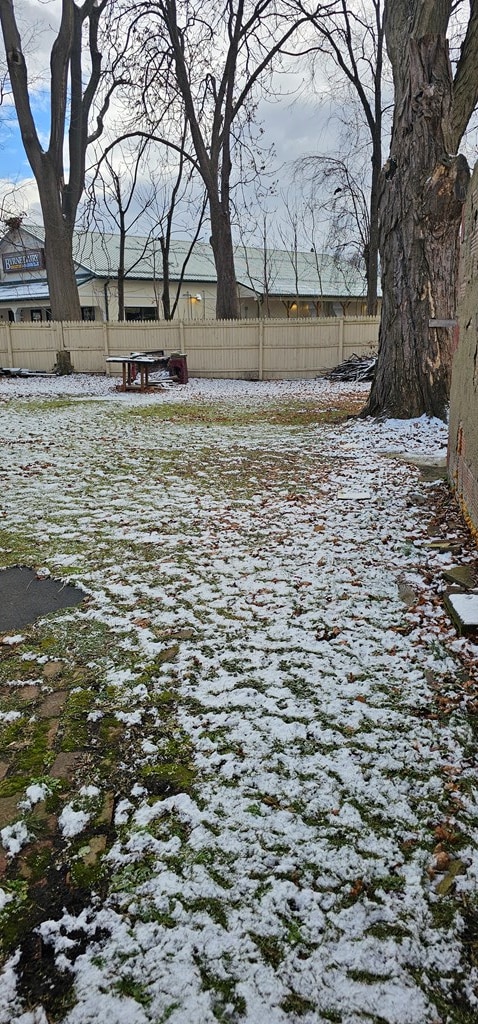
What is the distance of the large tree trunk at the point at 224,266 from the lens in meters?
17.0

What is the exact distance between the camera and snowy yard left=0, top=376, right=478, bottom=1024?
1137 millimetres

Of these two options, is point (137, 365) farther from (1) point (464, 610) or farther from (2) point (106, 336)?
(1) point (464, 610)

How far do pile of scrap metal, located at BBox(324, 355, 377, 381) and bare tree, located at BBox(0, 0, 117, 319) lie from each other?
8.01m

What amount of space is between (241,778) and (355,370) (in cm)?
1516

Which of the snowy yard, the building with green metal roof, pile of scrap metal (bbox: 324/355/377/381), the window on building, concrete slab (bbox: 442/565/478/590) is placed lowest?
the snowy yard

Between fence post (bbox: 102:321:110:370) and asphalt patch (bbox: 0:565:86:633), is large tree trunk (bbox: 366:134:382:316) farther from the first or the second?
asphalt patch (bbox: 0:565:86:633)

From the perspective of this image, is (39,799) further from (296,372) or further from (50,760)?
(296,372)

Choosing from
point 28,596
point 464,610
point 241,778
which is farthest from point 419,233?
point 241,778

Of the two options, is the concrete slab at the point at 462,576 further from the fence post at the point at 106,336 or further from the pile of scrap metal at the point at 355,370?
the fence post at the point at 106,336

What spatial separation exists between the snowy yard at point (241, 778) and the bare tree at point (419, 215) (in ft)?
12.0

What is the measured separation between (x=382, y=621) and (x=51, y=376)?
15573 mm

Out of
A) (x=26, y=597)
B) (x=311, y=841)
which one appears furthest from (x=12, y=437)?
(x=311, y=841)

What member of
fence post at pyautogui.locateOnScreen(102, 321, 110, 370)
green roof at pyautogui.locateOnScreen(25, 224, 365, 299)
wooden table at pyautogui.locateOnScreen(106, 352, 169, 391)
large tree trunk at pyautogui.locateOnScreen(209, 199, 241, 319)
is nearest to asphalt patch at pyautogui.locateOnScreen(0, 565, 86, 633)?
wooden table at pyautogui.locateOnScreen(106, 352, 169, 391)

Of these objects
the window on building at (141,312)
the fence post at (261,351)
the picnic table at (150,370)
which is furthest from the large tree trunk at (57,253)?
the window on building at (141,312)
